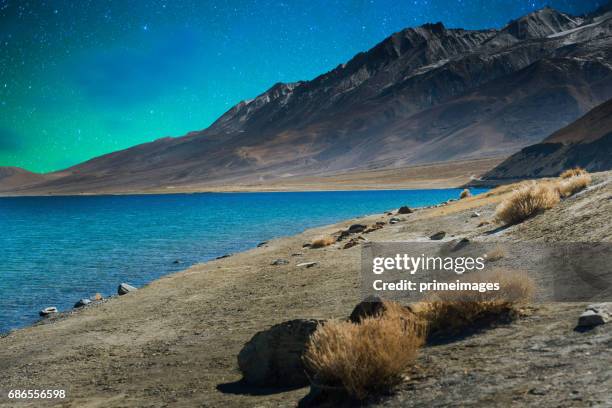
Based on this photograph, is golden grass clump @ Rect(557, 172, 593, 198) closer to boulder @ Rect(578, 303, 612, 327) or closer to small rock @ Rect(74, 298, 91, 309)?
boulder @ Rect(578, 303, 612, 327)

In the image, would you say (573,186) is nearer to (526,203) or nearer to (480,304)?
(526,203)

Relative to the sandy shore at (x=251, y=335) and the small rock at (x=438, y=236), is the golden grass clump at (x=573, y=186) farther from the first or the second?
the small rock at (x=438, y=236)

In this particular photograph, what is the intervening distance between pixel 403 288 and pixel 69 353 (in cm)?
707

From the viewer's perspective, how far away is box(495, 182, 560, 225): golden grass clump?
45.3 feet

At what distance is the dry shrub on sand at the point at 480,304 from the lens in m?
6.68

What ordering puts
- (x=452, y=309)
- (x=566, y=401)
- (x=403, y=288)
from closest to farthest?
(x=566, y=401) < (x=452, y=309) < (x=403, y=288)

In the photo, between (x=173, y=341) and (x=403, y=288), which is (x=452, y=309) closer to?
(x=403, y=288)

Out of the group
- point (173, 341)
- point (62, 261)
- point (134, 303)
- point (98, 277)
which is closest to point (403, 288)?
point (173, 341)

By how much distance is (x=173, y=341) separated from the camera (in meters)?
10.7

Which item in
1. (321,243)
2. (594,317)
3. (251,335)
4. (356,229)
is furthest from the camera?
(356,229)

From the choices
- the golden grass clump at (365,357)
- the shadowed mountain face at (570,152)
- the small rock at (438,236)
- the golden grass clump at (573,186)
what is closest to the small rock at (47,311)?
the small rock at (438,236)

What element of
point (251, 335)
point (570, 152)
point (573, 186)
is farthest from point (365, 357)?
point (570, 152)

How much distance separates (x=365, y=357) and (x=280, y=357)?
7.51 feet

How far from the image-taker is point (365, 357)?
207 inches
